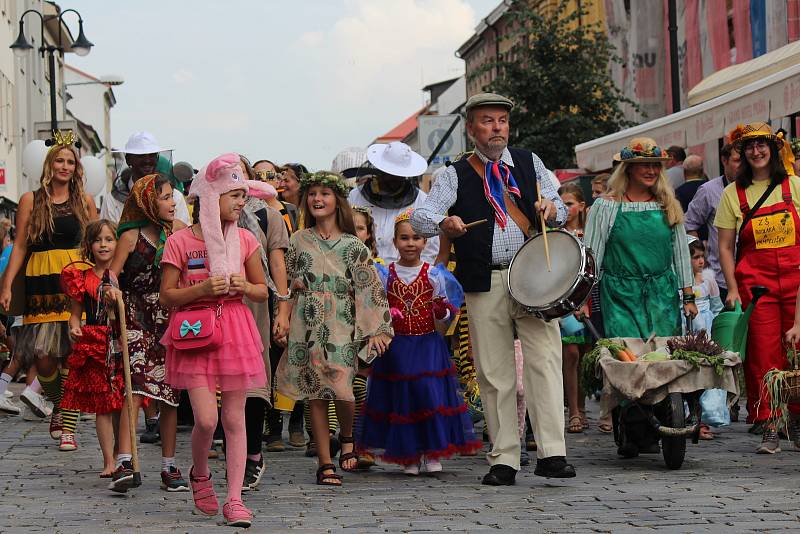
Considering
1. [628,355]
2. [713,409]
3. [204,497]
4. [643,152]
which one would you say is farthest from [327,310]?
[713,409]

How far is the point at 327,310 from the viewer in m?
9.38

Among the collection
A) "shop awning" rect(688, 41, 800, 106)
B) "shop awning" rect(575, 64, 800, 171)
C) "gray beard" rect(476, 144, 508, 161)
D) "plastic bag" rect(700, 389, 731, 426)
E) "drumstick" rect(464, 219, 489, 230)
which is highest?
"shop awning" rect(688, 41, 800, 106)

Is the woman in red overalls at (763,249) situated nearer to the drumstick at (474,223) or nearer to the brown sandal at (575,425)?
the brown sandal at (575,425)

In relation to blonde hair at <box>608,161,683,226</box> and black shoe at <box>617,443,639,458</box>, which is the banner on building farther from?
black shoe at <box>617,443,639,458</box>

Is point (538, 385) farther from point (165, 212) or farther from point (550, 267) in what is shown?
point (165, 212)

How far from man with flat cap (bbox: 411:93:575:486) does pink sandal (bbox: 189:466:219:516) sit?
73.1 inches

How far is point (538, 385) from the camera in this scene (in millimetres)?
8945

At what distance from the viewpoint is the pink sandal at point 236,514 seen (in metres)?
7.22

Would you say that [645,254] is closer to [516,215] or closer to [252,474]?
[516,215]

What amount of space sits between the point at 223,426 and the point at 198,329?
0.49 meters

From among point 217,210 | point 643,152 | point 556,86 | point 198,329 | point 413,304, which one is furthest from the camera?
point 556,86

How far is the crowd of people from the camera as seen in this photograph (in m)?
7.82

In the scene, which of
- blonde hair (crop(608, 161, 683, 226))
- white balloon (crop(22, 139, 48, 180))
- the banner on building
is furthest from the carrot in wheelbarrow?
the banner on building

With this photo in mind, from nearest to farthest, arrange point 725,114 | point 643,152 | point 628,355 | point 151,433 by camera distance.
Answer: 1. point 628,355
2. point 643,152
3. point 151,433
4. point 725,114
